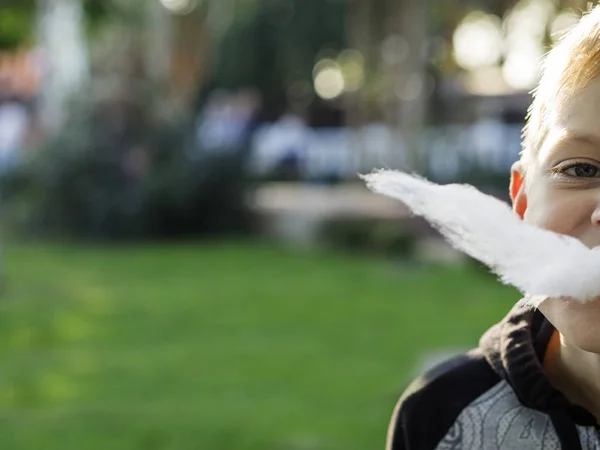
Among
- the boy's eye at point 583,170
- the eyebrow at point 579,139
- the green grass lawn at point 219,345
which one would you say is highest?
the eyebrow at point 579,139

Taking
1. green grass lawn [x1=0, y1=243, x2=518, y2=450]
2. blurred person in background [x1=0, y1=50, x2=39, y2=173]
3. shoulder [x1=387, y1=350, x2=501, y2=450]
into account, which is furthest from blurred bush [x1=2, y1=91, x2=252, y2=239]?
shoulder [x1=387, y1=350, x2=501, y2=450]

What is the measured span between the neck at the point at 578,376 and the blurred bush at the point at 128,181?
15.2 meters

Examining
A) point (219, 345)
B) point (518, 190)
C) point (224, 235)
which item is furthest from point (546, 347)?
point (224, 235)

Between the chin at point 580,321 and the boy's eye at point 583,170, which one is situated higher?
the boy's eye at point 583,170

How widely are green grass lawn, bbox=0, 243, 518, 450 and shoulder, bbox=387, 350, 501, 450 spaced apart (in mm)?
4123

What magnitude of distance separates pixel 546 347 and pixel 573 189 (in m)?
0.34

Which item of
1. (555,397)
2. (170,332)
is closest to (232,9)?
(170,332)

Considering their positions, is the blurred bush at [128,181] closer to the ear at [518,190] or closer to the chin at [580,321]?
the ear at [518,190]

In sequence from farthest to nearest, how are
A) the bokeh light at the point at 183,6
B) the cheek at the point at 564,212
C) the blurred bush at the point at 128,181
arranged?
the bokeh light at the point at 183,6, the blurred bush at the point at 128,181, the cheek at the point at 564,212

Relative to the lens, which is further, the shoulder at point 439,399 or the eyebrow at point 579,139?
the shoulder at point 439,399

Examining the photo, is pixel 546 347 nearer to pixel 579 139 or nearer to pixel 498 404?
pixel 498 404

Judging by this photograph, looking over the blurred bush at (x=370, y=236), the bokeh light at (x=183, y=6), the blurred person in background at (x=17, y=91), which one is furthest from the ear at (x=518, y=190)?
the blurred person in background at (x=17, y=91)

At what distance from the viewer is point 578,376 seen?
1476mm

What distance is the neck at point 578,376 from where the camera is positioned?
1.45 m
